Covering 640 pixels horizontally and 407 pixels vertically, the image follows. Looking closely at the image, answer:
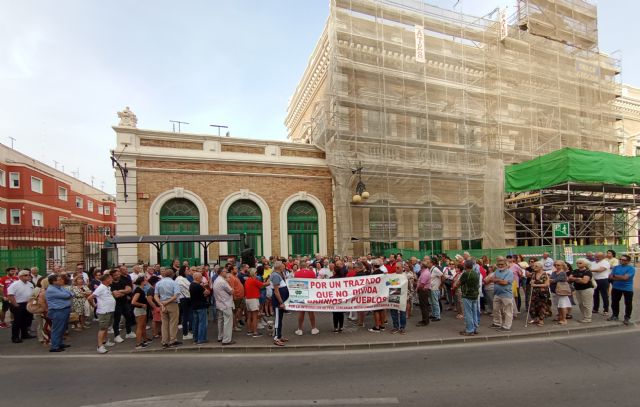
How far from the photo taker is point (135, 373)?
603 cm

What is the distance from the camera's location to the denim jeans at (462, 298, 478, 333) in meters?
7.87

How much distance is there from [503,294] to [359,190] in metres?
8.86

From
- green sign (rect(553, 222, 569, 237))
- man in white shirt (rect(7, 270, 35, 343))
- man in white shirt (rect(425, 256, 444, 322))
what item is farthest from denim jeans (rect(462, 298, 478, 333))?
man in white shirt (rect(7, 270, 35, 343))

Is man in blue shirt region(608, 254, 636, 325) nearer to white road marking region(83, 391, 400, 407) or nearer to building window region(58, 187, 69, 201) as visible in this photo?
white road marking region(83, 391, 400, 407)

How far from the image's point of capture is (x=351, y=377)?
5551 millimetres

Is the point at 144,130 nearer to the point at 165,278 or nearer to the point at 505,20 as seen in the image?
the point at 165,278

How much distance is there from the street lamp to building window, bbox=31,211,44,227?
98.9ft

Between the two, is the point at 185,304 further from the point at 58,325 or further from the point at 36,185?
the point at 36,185

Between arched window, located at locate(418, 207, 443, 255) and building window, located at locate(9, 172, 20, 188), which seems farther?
building window, located at locate(9, 172, 20, 188)

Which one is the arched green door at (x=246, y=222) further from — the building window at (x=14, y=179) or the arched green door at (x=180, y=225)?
A: the building window at (x=14, y=179)

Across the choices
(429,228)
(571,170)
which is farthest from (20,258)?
(571,170)

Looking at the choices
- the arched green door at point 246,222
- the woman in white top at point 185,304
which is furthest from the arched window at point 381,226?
the woman in white top at point 185,304

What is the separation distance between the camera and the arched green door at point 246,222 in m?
16.0

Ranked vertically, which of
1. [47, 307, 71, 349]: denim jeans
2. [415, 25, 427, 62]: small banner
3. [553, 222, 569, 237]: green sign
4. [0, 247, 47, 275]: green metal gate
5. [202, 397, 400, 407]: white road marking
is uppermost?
[415, 25, 427, 62]: small banner
